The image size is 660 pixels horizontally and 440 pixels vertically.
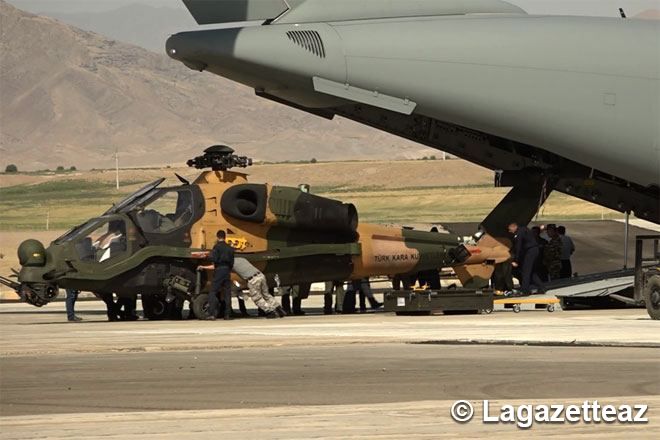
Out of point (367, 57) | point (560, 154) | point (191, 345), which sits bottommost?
point (191, 345)

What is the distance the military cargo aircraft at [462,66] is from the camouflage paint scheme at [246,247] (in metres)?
1.99

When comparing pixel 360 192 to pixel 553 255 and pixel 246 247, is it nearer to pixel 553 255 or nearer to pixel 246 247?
pixel 553 255

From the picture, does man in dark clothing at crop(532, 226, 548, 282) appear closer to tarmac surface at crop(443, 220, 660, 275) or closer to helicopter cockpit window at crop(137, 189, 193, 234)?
tarmac surface at crop(443, 220, 660, 275)

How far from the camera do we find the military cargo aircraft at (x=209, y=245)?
21.0m

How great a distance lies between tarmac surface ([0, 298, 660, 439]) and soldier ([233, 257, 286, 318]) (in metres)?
2.03

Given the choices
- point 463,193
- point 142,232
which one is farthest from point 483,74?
point 463,193

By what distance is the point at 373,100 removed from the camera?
907 inches

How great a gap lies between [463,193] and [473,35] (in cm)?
6787

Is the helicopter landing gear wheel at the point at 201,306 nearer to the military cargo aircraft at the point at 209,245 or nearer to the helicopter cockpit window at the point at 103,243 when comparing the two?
the military cargo aircraft at the point at 209,245

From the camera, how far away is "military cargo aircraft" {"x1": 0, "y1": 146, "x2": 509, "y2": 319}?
2100 centimetres

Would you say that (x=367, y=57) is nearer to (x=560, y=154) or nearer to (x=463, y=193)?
(x=560, y=154)

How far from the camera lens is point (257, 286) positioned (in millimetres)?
21812

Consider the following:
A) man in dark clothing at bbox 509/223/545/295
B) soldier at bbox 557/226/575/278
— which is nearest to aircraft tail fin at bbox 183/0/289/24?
man in dark clothing at bbox 509/223/545/295

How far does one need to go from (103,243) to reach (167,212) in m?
1.22
